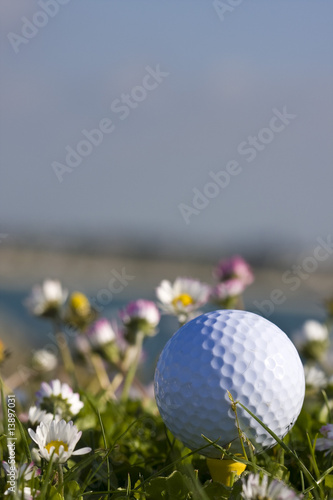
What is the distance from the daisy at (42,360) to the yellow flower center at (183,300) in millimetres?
830

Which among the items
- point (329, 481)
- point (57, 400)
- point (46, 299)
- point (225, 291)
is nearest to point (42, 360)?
point (46, 299)

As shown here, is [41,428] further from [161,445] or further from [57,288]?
[57,288]

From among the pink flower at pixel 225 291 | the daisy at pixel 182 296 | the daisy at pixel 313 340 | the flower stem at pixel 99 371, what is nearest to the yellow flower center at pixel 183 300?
the daisy at pixel 182 296

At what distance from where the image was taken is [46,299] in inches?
84.4

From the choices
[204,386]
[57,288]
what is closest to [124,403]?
[57,288]

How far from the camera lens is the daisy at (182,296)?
1773 mm

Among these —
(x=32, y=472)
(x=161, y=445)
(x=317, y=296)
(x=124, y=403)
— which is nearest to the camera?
(x=32, y=472)

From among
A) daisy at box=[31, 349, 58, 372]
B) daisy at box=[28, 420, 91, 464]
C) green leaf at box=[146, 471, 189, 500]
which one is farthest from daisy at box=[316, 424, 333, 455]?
daisy at box=[31, 349, 58, 372]

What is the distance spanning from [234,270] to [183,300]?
585 mm

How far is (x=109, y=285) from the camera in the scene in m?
2.39

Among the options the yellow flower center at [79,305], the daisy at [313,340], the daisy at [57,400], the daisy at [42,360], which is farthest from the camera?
the daisy at [42,360]

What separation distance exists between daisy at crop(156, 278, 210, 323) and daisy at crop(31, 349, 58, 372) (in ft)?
2.64

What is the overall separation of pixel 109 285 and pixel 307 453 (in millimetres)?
1195

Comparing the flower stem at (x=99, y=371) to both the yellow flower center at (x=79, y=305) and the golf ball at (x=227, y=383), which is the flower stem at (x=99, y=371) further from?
the golf ball at (x=227, y=383)
